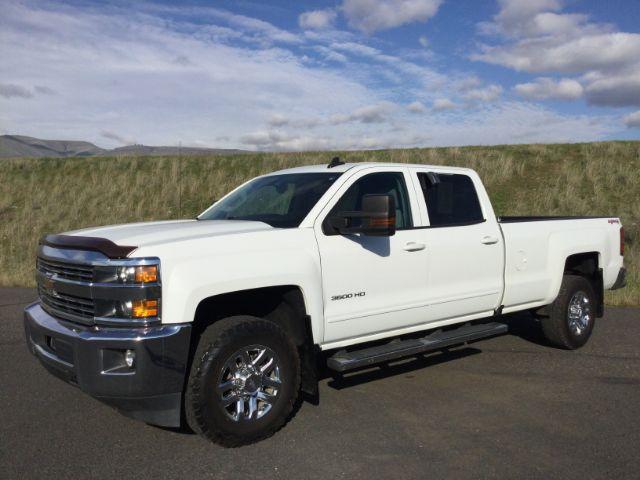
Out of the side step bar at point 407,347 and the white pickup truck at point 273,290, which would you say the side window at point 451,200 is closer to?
the white pickup truck at point 273,290

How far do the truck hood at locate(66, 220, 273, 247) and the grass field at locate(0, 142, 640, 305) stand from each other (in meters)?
14.2

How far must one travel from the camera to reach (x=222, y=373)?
415cm

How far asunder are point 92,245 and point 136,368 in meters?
0.88

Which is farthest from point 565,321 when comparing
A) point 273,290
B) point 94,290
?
point 94,290

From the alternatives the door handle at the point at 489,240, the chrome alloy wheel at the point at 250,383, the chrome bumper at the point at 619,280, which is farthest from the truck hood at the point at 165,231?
the chrome bumper at the point at 619,280

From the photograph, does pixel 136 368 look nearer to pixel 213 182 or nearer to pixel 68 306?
pixel 68 306

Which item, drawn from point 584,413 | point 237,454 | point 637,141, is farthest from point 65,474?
point 637,141

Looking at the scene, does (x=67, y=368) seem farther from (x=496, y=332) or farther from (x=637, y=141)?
(x=637, y=141)

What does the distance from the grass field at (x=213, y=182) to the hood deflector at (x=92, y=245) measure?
563 inches

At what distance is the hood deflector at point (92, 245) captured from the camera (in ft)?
13.0

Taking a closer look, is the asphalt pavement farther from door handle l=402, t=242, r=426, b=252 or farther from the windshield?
the windshield

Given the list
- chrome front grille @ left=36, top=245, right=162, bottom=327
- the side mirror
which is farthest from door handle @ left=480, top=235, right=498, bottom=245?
chrome front grille @ left=36, top=245, right=162, bottom=327

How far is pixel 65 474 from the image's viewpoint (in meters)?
3.84

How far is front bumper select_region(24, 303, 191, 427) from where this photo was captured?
3.82 meters
